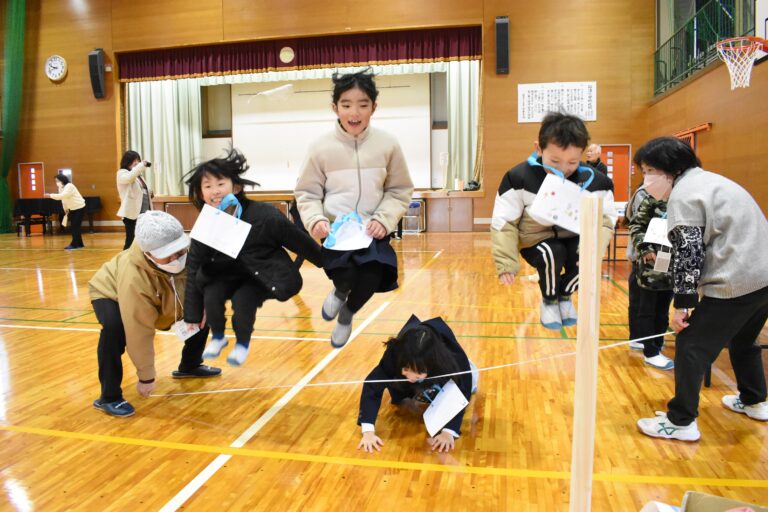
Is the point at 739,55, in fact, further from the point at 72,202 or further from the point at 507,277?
the point at 72,202

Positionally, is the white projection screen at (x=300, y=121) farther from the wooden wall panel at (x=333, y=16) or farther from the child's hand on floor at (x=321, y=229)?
the child's hand on floor at (x=321, y=229)

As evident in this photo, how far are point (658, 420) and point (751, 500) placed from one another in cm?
64

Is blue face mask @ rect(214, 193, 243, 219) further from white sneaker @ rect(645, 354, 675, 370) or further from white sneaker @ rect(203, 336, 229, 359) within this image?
white sneaker @ rect(645, 354, 675, 370)

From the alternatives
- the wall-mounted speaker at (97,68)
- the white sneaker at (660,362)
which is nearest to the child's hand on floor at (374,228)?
the white sneaker at (660,362)

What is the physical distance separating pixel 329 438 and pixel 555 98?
33.8ft

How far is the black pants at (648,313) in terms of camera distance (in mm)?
3674

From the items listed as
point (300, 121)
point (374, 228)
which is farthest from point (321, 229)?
point (300, 121)

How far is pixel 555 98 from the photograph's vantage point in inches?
454

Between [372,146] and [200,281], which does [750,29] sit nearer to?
[372,146]

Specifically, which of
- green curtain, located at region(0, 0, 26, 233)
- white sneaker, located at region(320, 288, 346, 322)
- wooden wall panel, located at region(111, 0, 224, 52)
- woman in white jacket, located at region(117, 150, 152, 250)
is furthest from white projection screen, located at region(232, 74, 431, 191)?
white sneaker, located at region(320, 288, 346, 322)

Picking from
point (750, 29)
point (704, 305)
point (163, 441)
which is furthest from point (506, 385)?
point (750, 29)

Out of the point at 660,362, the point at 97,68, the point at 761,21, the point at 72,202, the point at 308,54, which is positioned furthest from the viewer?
the point at 97,68

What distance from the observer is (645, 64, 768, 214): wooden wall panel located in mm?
6203

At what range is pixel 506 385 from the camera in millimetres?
3426
